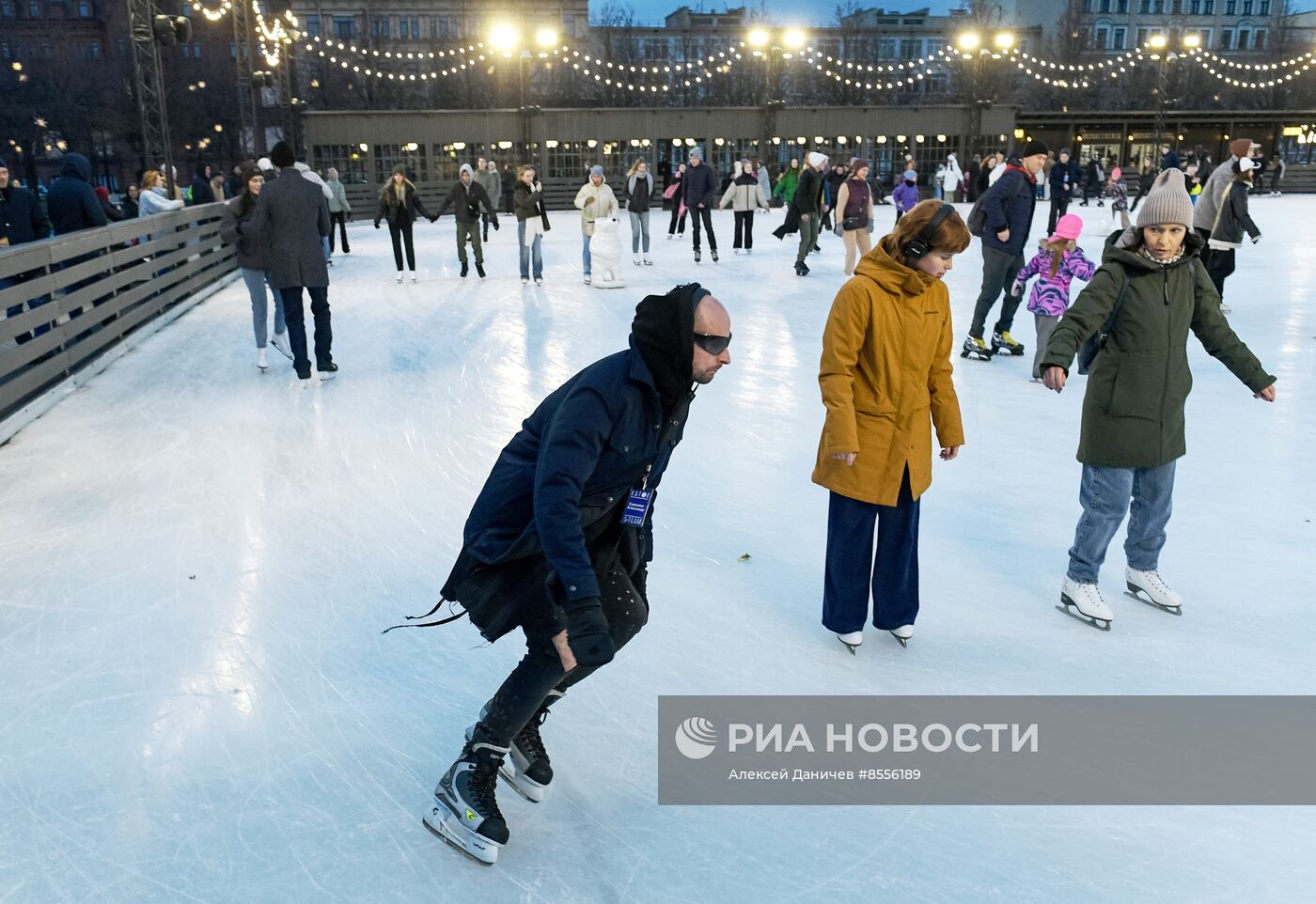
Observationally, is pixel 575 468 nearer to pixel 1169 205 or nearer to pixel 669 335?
pixel 669 335

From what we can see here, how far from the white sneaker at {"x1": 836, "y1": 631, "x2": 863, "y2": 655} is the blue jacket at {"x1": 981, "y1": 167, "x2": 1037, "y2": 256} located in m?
4.51

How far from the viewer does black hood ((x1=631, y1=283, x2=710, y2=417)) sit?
1.94m

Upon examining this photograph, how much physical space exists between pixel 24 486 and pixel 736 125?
29561 millimetres

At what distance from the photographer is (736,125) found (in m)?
32.2

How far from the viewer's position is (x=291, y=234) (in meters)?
6.38

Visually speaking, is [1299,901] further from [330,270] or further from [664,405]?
[330,270]

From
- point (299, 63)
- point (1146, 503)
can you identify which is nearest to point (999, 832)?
point (1146, 503)

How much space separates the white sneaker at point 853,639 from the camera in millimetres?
3199

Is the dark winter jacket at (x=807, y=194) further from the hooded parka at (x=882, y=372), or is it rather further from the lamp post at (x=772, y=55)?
the lamp post at (x=772, y=55)

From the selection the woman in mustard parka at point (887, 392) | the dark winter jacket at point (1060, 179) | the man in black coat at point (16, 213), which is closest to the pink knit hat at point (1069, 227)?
the woman in mustard parka at point (887, 392)

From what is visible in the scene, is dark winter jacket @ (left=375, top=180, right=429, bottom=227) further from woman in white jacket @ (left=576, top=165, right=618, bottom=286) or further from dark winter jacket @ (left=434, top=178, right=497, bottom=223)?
woman in white jacket @ (left=576, top=165, right=618, bottom=286)

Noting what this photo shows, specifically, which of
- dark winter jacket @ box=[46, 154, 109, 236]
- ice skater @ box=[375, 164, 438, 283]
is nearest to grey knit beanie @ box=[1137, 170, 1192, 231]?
dark winter jacket @ box=[46, 154, 109, 236]

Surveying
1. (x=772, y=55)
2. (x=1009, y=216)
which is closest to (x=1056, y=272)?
(x=1009, y=216)

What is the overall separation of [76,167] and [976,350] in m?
6.59
